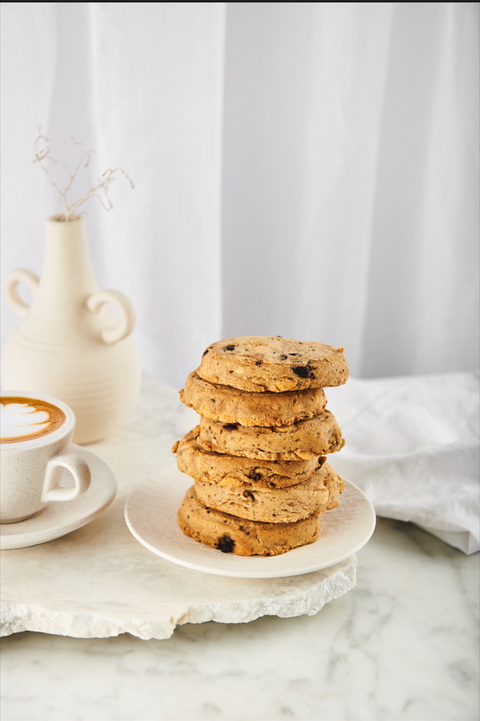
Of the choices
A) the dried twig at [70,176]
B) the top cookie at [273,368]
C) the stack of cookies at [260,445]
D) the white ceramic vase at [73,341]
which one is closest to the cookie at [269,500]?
the stack of cookies at [260,445]

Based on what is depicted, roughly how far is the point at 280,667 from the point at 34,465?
398 millimetres

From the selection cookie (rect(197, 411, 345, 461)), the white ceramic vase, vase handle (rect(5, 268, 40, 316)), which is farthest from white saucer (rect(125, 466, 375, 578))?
vase handle (rect(5, 268, 40, 316))

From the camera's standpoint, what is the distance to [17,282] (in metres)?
1.30

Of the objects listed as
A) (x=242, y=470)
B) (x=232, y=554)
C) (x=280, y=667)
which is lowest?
(x=280, y=667)

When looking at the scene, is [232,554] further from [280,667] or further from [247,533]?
[280,667]

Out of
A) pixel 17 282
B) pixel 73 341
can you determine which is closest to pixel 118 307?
pixel 73 341

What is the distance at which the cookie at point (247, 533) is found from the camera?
2.91 ft

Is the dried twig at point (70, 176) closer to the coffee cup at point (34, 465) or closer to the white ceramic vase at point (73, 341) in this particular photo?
the white ceramic vase at point (73, 341)

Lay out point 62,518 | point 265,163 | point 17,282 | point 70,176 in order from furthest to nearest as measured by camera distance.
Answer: point 265,163 → point 70,176 → point 17,282 → point 62,518

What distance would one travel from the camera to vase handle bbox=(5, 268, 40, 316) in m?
1.27

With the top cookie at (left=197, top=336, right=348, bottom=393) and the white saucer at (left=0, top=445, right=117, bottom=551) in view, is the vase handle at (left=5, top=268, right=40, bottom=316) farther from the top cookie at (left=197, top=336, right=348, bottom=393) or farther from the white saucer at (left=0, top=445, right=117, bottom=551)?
the top cookie at (left=197, top=336, right=348, bottom=393)

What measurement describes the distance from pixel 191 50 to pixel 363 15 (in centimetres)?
44

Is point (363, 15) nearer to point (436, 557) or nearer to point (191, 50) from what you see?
point (191, 50)

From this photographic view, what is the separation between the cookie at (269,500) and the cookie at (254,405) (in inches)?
3.7
